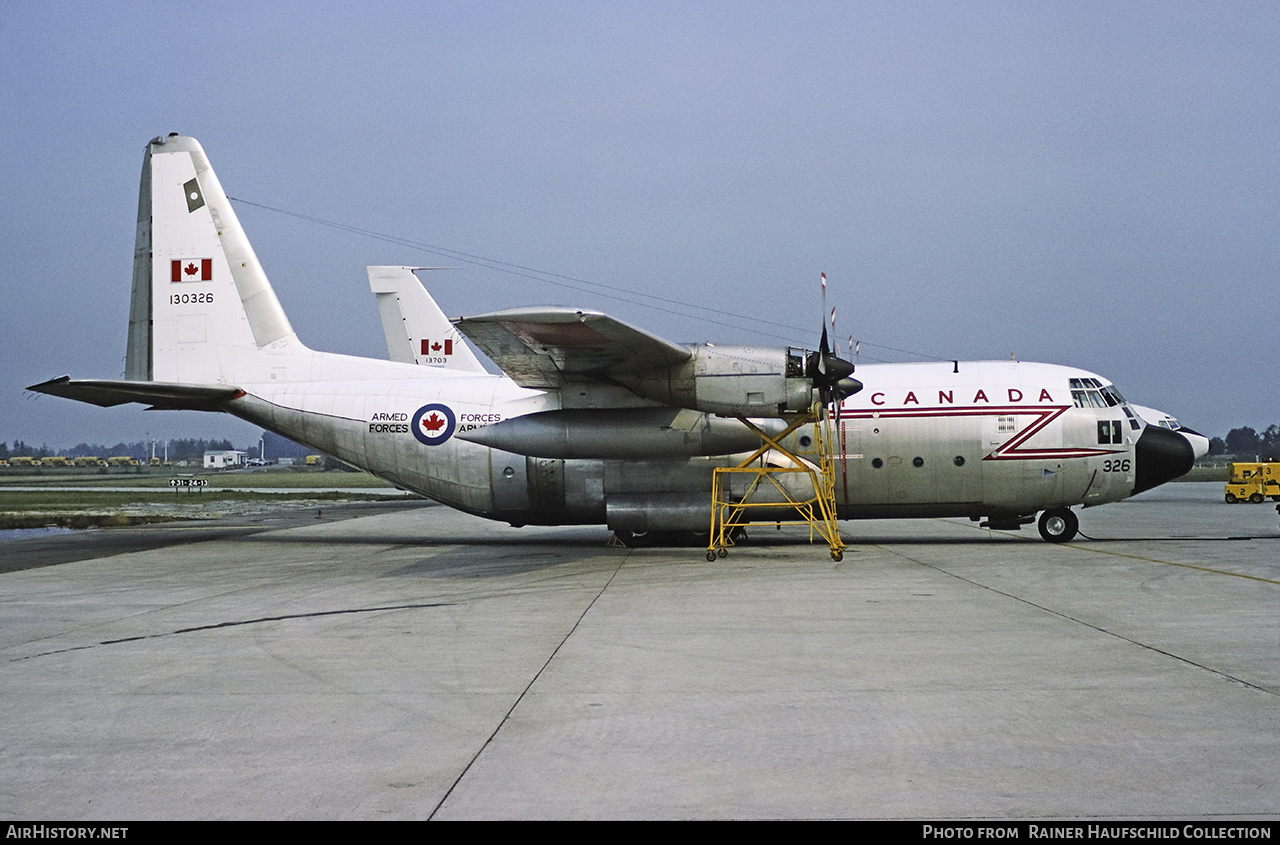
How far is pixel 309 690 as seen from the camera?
24.8 ft

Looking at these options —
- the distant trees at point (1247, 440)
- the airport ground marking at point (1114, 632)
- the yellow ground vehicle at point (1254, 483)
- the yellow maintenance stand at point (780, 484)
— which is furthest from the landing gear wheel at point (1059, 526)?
the distant trees at point (1247, 440)

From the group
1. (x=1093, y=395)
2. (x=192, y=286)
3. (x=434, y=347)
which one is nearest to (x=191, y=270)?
(x=192, y=286)

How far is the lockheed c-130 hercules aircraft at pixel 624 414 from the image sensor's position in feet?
55.3

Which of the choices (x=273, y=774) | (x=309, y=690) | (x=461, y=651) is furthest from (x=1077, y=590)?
(x=273, y=774)

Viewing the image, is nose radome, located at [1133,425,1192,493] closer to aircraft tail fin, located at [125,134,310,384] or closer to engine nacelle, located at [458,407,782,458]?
engine nacelle, located at [458,407,782,458]

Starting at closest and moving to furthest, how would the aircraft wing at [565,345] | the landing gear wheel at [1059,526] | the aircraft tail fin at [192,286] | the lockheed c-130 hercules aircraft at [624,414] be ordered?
the aircraft wing at [565,345] < the lockheed c-130 hercules aircraft at [624,414] < the landing gear wheel at [1059,526] < the aircraft tail fin at [192,286]

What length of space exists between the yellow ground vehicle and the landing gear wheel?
2406 cm

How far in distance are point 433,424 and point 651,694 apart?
13004 millimetres

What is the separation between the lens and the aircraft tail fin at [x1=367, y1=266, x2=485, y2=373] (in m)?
31.5

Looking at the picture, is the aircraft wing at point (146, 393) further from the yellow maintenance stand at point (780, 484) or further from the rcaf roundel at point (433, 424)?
the yellow maintenance stand at point (780, 484)

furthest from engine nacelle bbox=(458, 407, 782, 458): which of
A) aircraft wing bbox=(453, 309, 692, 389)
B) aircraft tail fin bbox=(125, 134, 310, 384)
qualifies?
aircraft tail fin bbox=(125, 134, 310, 384)

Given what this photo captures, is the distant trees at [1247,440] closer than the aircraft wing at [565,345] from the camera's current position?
No

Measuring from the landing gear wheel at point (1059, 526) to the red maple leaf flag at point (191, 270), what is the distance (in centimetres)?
1821
